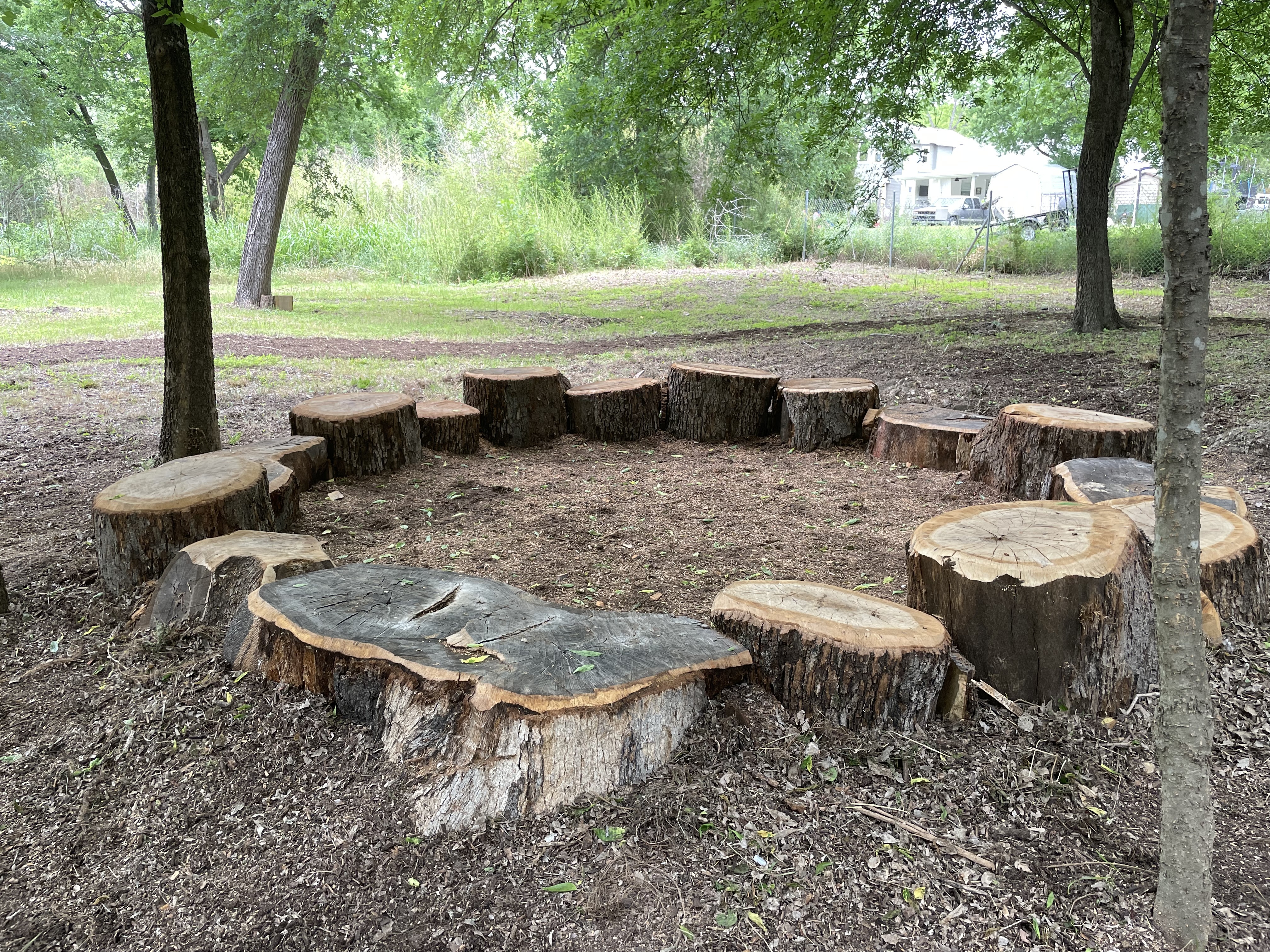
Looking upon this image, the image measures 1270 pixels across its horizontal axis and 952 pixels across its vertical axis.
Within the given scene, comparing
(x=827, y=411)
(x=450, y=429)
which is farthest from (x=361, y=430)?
(x=827, y=411)

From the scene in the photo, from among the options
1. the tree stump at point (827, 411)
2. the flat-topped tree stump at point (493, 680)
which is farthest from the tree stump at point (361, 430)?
the tree stump at point (827, 411)

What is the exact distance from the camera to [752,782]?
191 cm

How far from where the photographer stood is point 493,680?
1.83m

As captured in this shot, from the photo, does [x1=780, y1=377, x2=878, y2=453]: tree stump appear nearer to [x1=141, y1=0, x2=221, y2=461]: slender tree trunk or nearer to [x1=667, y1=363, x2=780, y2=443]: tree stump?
[x1=667, y1=363, x2=780, y2=443]: tree stump

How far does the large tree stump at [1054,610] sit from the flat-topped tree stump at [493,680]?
2.22 ft

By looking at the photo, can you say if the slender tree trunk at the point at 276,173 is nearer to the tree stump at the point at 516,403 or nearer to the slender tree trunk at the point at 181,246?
the tree stump at the point at 516,403

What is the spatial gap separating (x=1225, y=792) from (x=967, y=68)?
8777 millimetres

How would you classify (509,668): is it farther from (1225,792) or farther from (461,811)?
(1225,792)

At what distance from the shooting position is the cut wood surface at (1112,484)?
9.82ft

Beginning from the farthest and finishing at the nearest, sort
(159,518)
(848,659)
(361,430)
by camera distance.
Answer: (361,430) → (159,518) → (848,659)

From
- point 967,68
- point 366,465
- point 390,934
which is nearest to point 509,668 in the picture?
point 390,934

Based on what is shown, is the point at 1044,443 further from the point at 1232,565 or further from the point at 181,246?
the point at 181,246

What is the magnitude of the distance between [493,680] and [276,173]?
39.3 ft

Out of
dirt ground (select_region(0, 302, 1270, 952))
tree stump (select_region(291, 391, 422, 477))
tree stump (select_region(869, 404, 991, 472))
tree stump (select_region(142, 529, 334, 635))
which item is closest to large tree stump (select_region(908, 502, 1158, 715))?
dirt ground (select_region(0, 302, 1270, 952))
